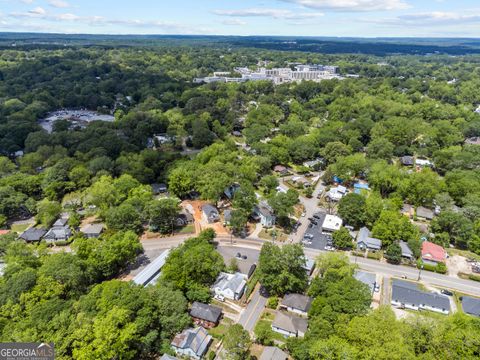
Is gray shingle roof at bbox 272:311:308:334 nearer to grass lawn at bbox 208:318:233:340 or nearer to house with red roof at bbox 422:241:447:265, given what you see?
grass lawn at bbox 208:318:233:340

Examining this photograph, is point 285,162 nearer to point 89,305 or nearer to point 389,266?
point 389,266

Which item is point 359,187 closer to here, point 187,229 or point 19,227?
point 187,229

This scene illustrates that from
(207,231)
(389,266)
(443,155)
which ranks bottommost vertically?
(389,266)

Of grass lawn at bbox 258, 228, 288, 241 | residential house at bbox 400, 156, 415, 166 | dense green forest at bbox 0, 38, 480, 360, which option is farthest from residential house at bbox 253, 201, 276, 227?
residential house at bbox 400, 156, 415, 166

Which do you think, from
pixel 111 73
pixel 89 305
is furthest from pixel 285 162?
pixel 111 73

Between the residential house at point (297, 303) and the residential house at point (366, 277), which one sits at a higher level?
the residential house at point (366, 277)

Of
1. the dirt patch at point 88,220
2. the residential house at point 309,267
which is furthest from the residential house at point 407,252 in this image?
the dirt patch at point 88,220

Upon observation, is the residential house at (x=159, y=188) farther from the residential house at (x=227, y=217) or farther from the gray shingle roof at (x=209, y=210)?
the residential house at (x=227, y=217)
